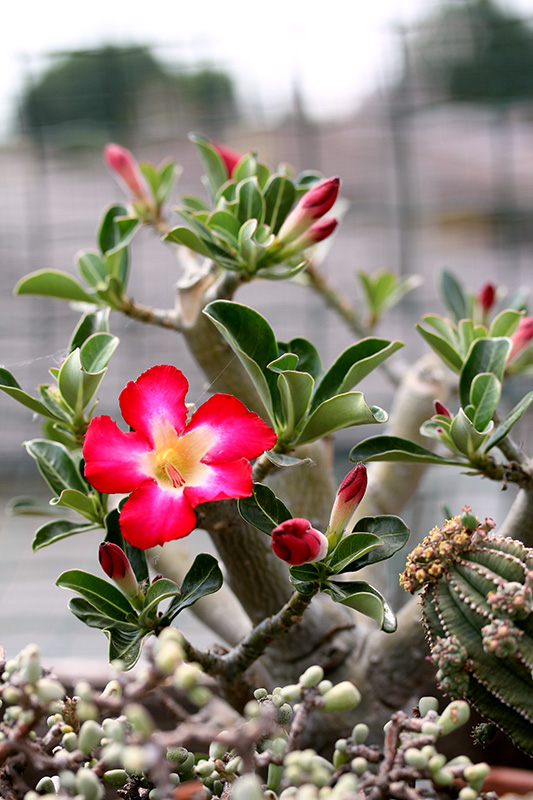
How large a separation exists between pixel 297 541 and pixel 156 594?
0.38 ft

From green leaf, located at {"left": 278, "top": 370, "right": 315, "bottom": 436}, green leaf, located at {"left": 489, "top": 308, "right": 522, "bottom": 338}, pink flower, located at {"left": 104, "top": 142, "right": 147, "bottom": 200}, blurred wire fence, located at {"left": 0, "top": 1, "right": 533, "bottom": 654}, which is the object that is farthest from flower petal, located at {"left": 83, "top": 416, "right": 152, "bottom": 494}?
blurred wire fence, located at {"left": 0, "top": 1, "right": 533, "bottom": 654}

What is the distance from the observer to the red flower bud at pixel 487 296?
31.8 inches

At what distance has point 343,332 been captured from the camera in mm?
3326

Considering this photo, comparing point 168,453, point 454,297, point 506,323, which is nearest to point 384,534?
point 168,453

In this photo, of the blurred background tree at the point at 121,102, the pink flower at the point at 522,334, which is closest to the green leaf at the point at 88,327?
the pink flower at the point at 522,334

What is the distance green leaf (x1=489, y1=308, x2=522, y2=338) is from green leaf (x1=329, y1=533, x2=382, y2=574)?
0.28 metres

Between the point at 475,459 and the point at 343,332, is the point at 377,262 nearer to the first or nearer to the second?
the point at 343,332

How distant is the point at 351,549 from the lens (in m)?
0.45

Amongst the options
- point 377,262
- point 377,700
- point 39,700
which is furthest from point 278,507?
point 377,262

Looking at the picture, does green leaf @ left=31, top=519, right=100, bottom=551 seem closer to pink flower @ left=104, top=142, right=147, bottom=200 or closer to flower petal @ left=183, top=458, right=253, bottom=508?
flower petal @ left=183, top=458, right=253, bottom=508

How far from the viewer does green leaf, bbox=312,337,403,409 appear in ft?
1.63

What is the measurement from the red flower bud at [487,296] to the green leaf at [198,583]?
0.49m

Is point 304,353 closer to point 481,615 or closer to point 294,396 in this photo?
point 294,396

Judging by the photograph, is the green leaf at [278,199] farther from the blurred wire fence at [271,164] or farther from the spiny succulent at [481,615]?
the blurred wire fence at [271,164]
